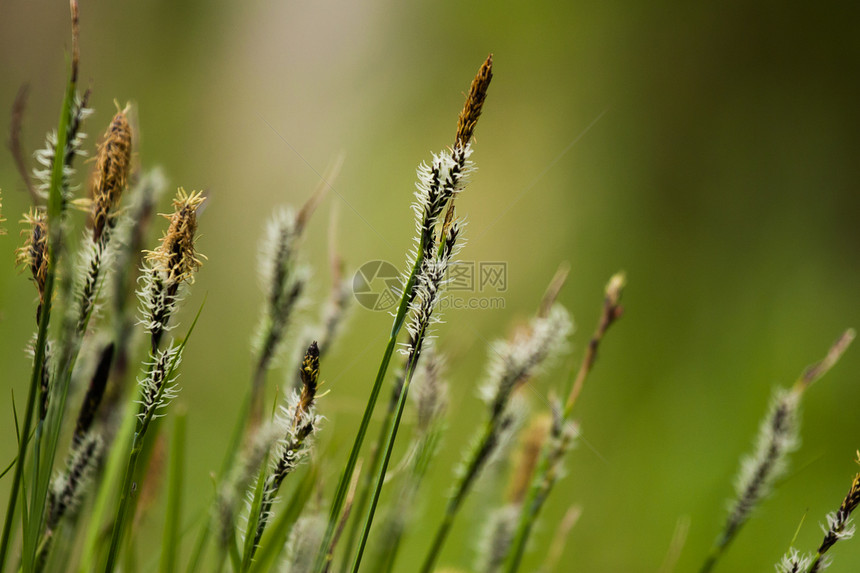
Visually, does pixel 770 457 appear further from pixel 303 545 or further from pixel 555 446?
pixel 303 545

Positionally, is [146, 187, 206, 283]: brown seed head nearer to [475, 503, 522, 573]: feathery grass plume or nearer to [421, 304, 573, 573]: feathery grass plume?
[421, 304, 573, 573]: feathery grass plume

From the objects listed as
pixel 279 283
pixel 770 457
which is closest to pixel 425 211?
pixel 279 283

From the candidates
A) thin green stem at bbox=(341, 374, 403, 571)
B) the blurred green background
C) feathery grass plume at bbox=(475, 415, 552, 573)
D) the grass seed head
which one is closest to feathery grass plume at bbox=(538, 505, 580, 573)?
feathery grass plume at bbox=(475, 415, 552, 573)

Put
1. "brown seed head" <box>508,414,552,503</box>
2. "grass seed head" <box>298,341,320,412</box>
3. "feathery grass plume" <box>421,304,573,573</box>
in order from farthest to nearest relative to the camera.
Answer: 1. "brown seed head" <box>508,414,552,503</box>
2. "feathery grass plume" <box>421,304,573,573</box>
3. "grass seed head" <box>298,341,320,412</box>

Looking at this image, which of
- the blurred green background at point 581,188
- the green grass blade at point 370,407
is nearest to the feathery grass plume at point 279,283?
the green grass blade at point 370,407

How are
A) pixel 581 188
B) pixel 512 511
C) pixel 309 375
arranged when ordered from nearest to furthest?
pixel 309 375, pixel 512 511, pixel 581 188

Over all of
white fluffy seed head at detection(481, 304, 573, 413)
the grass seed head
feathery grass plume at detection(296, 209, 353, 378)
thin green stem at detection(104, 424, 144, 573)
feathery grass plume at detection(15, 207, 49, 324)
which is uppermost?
feathery grass plume at detection(296, 209, 353, 378)

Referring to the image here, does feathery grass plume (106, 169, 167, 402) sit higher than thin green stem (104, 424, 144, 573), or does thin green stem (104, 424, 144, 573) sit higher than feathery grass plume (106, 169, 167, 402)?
feathery grass plume (106, 169, 167, 402)
